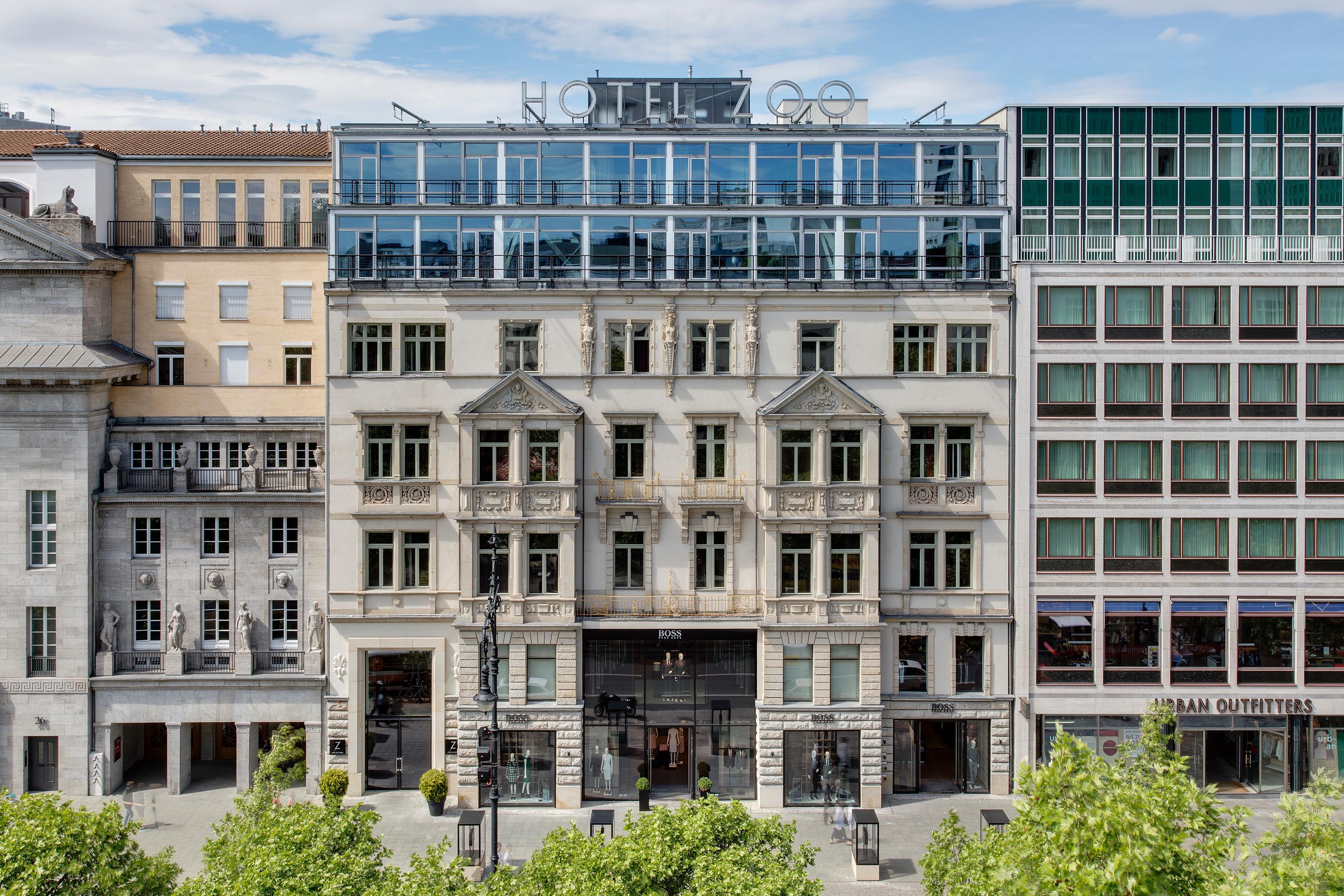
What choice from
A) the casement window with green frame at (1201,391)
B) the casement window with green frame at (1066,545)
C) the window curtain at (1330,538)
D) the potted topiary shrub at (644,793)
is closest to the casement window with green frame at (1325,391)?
the casement window with green frame at (1201,391)

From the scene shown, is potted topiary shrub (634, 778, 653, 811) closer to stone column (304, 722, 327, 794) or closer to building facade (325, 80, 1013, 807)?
building facade (325, 80, 1013, 807)

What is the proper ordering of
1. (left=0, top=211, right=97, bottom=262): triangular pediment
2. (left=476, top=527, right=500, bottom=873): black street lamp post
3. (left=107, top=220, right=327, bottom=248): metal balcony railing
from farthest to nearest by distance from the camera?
(left=107, top=220, right=327, bottom=248): metal balcony railing → (left=0, top=211, right=97, bottom=262): triangular pediment → (left=476, top=527, right=500, bottom=873): black street lamp post

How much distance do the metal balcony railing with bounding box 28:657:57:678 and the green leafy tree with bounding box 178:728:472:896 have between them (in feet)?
64.2

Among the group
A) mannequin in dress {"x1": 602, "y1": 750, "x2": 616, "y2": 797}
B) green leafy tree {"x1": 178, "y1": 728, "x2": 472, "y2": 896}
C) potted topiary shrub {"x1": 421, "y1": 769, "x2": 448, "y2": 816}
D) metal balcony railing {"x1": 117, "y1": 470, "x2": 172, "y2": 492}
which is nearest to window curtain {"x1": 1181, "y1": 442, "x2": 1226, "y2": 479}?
mannequin in dress {"x1": 602, "y1": 750, "x2": 616, "y2": 797}

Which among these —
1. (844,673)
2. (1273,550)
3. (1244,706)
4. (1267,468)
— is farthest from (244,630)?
(1267,468)

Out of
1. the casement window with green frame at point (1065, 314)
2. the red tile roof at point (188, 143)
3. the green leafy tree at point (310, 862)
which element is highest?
the red tile roof at point (188, 143)

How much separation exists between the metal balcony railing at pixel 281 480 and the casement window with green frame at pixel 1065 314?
27.1 m

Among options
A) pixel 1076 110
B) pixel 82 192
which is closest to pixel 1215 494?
pixel 1076 110

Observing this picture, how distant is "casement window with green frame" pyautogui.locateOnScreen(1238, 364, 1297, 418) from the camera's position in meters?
42.5

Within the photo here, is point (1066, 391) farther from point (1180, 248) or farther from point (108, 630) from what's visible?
point (108, 630)

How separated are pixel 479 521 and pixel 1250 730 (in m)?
28.5

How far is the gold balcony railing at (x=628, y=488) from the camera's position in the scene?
4247 centimetres

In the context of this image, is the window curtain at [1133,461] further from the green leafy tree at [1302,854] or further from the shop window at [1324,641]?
the green leafy tree at [1302,854]

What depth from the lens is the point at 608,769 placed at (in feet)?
140
